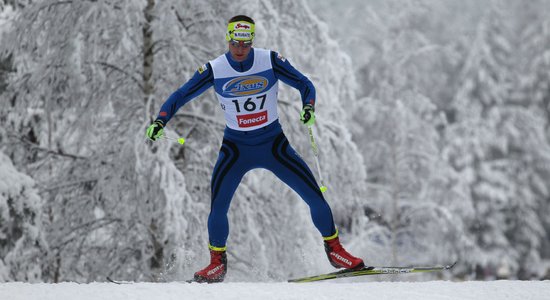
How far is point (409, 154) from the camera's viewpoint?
17.8 metres

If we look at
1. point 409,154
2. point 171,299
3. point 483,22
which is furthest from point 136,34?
point 483,22

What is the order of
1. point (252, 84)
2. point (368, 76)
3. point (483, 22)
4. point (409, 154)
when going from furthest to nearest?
1. point (483, 22)
2. point (368, 76)
3. point (409, 154)
4. point (252, 84)

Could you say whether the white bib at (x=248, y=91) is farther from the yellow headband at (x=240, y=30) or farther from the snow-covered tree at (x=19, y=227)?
the snow-covered tree at (x=19, y=227)

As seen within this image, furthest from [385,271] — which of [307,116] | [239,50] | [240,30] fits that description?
[240,30]

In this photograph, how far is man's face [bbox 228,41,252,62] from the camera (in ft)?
16.6

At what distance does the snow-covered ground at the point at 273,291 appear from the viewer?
4.32 metres

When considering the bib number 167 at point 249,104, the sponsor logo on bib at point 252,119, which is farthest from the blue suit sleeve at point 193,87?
the sponsor logo on bib at point 252,119

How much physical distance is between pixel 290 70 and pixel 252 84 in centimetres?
37

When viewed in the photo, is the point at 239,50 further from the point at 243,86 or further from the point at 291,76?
the point at 291,76

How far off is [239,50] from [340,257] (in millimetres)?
2023

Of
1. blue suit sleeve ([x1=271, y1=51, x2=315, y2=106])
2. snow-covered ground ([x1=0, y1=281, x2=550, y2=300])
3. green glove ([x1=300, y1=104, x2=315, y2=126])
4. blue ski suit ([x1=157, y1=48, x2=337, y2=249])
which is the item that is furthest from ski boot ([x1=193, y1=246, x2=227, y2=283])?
blue suit sleeve ([x1=271, y1=51, x2=315, y2=106])

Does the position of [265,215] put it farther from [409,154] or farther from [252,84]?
[409,154]

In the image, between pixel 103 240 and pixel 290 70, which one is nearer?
pixel 290 70

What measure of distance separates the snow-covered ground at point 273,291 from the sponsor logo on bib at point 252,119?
1.37 meters
